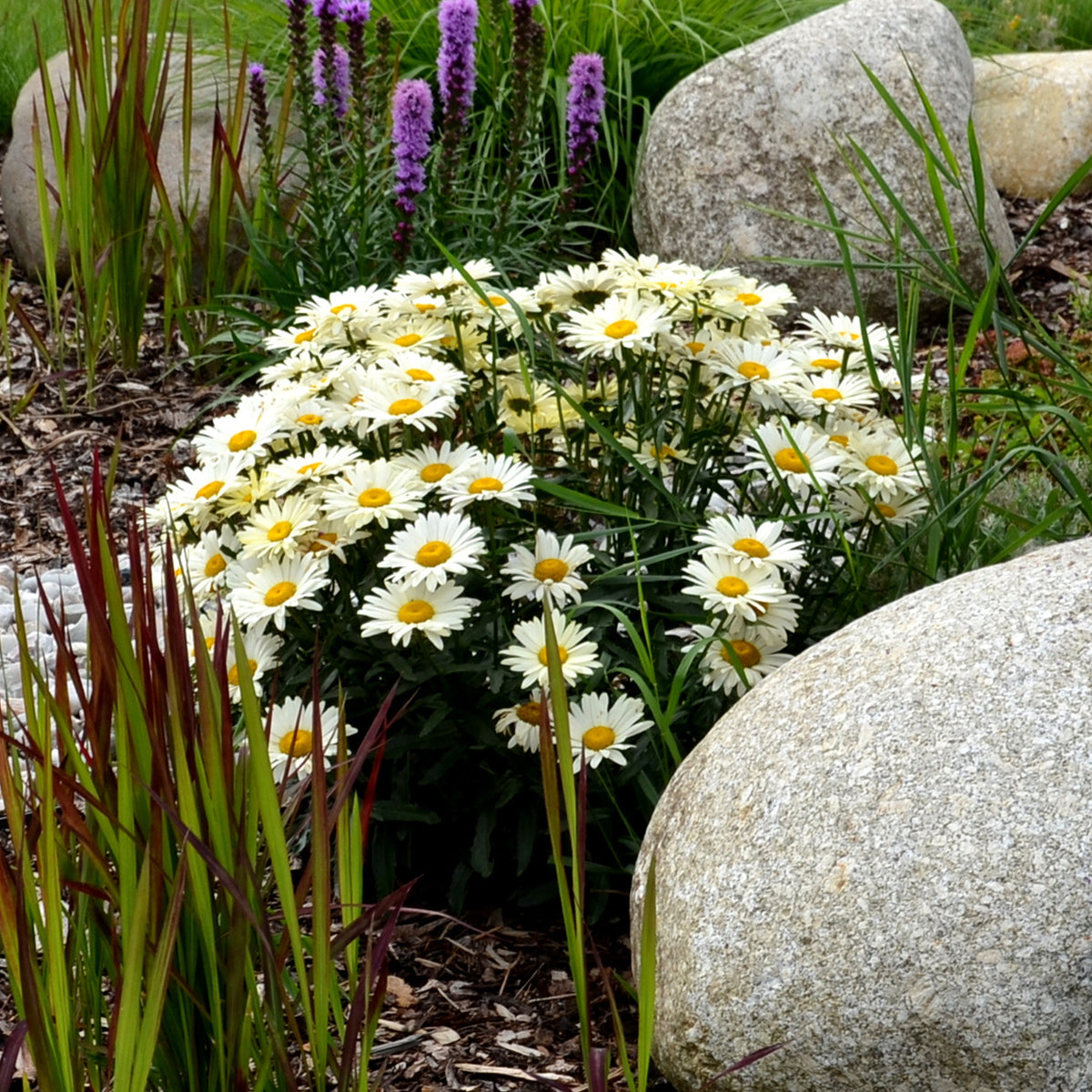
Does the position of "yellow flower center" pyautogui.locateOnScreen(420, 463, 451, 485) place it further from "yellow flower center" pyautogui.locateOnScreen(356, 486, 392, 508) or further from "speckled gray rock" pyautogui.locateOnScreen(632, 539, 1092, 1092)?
"speckled gray rock" pyautogui.locateOnScreen(632, 539, 1092, 1092)

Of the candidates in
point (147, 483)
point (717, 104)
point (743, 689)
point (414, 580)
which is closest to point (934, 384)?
point (717, 104)

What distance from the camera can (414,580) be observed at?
2014mm

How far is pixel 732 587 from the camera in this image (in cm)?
214

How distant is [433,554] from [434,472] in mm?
209

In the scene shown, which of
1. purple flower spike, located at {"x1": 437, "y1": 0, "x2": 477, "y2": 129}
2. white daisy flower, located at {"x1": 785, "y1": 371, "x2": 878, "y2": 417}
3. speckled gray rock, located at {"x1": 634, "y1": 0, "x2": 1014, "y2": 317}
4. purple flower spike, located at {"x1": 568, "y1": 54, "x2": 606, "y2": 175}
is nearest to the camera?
white daisy flower, located at {"x1": 785, "y1": 371, "x2": 878, "y2": 417}

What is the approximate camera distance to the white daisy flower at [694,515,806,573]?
217 centimetres

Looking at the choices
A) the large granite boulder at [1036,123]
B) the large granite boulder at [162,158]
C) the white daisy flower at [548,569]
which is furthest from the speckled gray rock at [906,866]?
the large granite boulder at [1036,123]

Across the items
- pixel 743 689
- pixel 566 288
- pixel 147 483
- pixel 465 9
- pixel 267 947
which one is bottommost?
pixel 147 483

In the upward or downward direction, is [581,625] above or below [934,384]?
above

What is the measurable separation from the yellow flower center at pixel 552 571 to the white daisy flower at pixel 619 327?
37 cm

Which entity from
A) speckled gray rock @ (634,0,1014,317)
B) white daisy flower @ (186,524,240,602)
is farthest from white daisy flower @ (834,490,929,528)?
speckled gray rock @ (634,0,1014,317)

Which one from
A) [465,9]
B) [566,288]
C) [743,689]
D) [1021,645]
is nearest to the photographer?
[1021,645]

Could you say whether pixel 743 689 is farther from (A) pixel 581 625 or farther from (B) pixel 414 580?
(B) pixel 414 580

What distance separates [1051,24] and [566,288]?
640 cm
